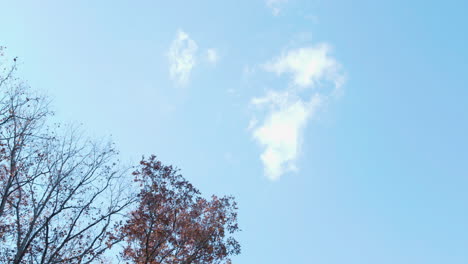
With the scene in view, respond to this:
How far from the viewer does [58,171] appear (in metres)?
14.7

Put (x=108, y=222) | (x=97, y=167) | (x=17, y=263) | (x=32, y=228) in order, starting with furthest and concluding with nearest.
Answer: (x=97, y=167) → (x=108, y=222) → (x=32, y=228) → (x=17, y=263)

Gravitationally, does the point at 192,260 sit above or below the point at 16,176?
below

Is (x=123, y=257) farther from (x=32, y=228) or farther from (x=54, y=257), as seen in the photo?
(x=32, y=228)

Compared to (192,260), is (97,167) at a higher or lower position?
higher

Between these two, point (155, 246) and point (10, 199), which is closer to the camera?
point (10, 199)

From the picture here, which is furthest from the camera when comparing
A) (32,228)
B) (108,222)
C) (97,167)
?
(97,167)

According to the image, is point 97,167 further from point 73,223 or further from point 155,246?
point 155,246

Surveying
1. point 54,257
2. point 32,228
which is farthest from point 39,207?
point 54,257

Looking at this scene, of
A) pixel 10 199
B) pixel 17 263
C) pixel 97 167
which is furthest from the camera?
pixel 97 167

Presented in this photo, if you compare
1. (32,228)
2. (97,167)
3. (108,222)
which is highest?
(97,167)

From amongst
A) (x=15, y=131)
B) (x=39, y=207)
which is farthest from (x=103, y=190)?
(x=15, y=131)

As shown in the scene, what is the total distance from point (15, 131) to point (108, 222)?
16.0 feet

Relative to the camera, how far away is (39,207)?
544 inches

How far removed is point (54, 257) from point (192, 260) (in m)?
5.27
